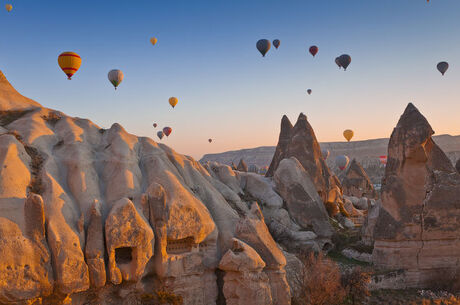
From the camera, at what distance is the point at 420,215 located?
18.1m

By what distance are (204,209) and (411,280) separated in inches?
390

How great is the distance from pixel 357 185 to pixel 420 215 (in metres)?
27.5

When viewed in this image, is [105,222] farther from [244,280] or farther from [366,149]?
[366,149]

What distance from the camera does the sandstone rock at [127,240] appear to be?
1164 centimetres

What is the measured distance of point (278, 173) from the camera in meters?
24.4

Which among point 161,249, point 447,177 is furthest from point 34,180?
point 447,177

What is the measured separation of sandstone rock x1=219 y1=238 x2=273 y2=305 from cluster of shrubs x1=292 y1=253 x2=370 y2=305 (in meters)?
2.04

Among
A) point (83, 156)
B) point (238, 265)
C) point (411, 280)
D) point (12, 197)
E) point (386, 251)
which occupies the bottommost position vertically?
point (411, 280)

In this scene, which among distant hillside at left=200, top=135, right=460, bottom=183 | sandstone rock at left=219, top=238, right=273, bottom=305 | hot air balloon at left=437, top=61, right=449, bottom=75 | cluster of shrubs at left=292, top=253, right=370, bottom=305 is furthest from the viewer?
distant hillside at left=200, top=135, right=460, bottom=183

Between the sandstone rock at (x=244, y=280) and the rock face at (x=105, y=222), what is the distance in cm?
5

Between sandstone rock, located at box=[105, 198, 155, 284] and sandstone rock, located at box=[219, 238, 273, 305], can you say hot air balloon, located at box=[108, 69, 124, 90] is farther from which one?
sandstone rock, located at box=[219, 238, 273, 305]

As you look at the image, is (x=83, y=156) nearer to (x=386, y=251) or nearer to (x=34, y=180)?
(x=34, y=180)

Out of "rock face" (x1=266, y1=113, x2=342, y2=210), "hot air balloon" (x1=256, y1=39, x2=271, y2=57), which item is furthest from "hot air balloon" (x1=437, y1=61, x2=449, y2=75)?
"hot air balloon" (x1=256, y1=39, x2=271, y2=57)

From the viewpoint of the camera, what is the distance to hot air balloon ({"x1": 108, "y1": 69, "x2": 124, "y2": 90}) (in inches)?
975
